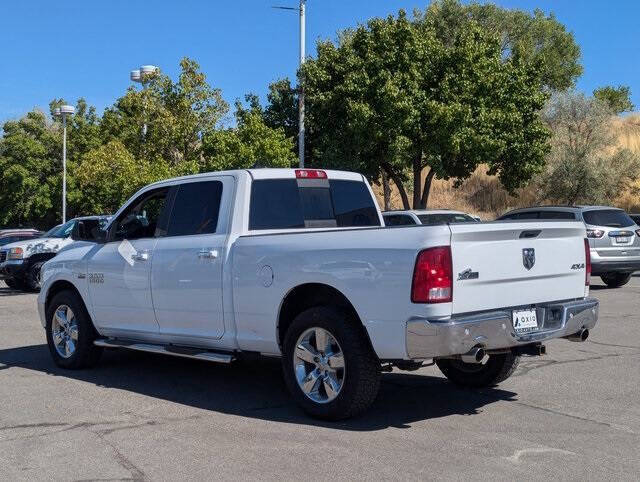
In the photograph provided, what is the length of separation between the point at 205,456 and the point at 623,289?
14192mm

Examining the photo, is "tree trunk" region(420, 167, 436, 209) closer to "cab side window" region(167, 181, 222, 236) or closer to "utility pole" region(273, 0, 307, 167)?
"utility pole" region(273, 0, 307, 167)

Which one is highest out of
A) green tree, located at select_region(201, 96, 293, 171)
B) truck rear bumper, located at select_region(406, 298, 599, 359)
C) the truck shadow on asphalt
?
green tree, located at select_region(201, 96, 293, 171)

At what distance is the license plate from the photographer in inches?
235

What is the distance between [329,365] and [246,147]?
20.7m

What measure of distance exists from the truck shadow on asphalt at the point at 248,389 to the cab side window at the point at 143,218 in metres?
1.51

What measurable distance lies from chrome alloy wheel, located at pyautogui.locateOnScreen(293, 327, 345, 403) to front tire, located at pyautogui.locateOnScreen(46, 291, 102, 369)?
315cm

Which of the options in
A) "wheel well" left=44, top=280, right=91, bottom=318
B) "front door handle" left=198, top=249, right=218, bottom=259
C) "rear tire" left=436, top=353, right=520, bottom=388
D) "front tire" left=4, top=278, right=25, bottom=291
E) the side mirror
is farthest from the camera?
"front tire" left=4, top=278, right=25, bottom=291

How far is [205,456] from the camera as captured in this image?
5359 mm

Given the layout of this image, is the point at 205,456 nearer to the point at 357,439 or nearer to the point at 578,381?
the point at 357,439

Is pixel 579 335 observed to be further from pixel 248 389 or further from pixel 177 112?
pixel 177 112

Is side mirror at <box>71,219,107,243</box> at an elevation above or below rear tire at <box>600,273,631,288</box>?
above

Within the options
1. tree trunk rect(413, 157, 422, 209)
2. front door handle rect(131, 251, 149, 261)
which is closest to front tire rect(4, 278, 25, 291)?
front door handle rect(131, 251, 149, 261)

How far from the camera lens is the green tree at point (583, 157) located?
137 ft

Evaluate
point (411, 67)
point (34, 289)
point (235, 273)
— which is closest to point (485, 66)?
point (411, 67)
